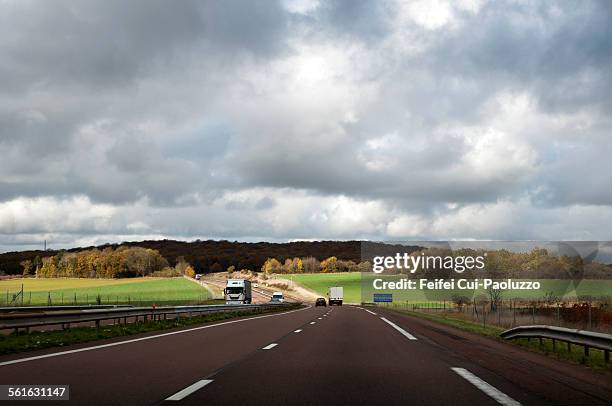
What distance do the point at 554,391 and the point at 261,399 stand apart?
167 inches

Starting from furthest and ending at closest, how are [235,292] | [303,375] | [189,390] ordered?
[235,292] < [303,375] < [189,390]

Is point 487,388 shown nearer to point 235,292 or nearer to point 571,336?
point 571,336

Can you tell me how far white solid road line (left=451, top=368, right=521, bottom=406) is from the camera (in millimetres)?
7492

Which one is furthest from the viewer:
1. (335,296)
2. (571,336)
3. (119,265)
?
(119,265)

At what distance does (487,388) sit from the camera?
28.1 ft

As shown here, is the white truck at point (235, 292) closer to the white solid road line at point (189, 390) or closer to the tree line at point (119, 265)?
the white solid road line at point (189, 390)

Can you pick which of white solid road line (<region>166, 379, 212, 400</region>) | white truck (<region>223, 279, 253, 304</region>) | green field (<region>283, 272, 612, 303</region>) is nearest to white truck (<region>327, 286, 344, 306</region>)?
green field (<region>283, 272, 612, 303</region>)

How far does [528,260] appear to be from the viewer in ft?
360

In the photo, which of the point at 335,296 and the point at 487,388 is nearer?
the point at 487,388

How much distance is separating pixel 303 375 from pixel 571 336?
25.5 ft

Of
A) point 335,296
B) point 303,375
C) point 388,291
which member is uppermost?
point 303,375

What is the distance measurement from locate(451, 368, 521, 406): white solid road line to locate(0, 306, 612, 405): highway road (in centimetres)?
1

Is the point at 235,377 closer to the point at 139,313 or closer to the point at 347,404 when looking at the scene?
the point at 347,404

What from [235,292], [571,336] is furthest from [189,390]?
[235,292]
